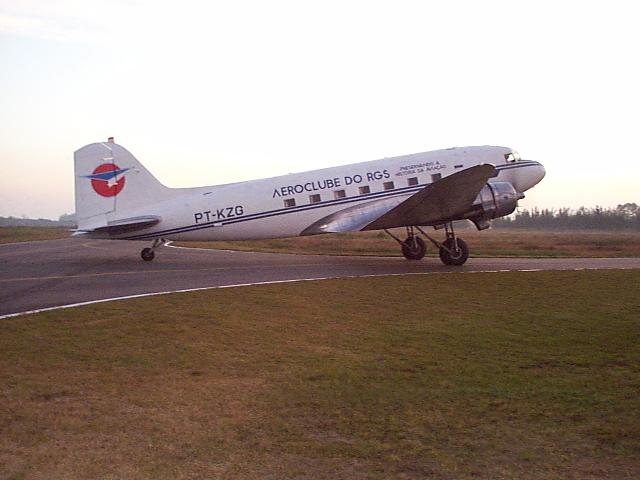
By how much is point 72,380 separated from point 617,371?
263 inches

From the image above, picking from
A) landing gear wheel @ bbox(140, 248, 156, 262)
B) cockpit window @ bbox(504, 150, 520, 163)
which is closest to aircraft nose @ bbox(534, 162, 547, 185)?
cockpit window @ bbox(504, 150, 520, 163)

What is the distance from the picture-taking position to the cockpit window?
23783 millimetres

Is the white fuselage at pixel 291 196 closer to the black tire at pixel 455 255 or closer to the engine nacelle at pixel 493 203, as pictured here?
the engine nacelle at pixel 493 203

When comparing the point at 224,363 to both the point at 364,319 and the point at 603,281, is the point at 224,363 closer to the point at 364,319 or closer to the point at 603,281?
the point at 364,319

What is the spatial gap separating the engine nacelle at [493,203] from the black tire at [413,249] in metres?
3.19

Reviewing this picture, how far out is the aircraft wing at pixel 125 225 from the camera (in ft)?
69.5

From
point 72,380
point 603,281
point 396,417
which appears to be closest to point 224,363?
point 72,380

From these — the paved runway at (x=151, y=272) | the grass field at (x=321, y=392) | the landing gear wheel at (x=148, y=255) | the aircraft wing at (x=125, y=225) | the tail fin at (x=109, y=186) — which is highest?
the tail fin at (x=109, y=186)

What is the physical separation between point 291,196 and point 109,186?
6.58m

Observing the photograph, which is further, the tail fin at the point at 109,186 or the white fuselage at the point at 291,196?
the tail fin at the point at 109,186

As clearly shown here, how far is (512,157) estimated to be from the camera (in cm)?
2394

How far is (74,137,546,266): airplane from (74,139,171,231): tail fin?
0.12ft

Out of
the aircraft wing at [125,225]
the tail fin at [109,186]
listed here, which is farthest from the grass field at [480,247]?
the aircraft wing at [125,225]

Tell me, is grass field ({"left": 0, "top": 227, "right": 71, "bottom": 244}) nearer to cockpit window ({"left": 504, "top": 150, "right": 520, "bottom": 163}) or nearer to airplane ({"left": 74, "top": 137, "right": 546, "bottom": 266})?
airplane ({"left": 74, "top": 137, "right": 546, "bottom": 266})
